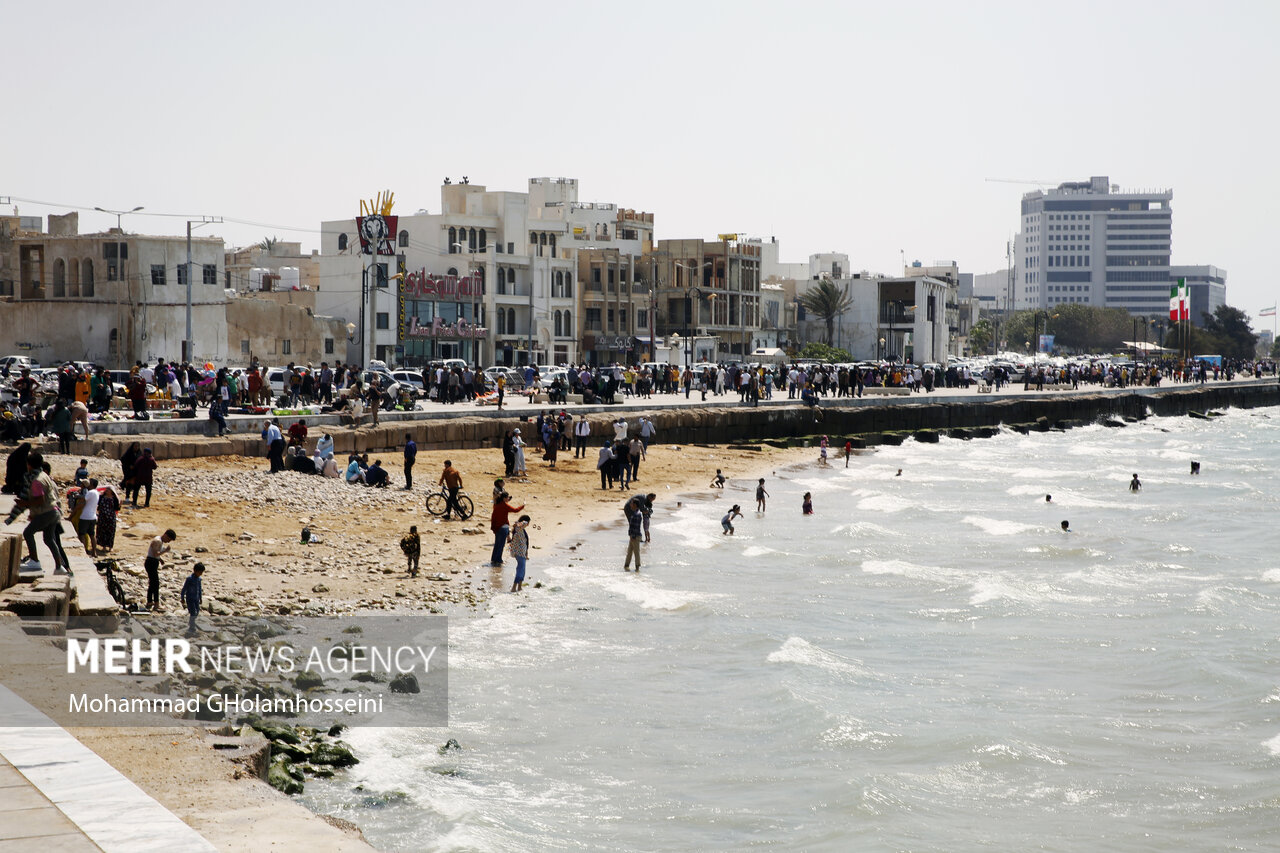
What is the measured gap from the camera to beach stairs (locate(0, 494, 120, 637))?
11250 mm

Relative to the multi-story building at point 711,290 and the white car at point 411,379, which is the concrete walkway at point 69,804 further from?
the multi-story building at point 711,290

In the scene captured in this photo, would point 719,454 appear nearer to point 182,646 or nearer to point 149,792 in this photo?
point 182,646

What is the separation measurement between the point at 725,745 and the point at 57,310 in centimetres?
4694

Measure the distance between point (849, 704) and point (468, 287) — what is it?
2099 inches

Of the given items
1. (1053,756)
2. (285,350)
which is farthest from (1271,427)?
(1053,756)

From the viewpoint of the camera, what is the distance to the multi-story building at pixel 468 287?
62812 mm

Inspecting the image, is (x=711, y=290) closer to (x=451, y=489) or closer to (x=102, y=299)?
(x=102, y=299)

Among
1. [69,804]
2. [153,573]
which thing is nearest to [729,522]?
[153,573]

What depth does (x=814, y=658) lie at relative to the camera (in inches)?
661

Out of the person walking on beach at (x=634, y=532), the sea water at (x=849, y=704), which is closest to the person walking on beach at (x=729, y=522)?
the sea water at (x=849, y=704)

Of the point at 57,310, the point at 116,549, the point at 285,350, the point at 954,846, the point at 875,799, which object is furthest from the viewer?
the point at 285,350

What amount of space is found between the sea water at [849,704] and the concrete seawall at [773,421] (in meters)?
8.56

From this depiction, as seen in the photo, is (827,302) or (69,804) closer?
(69,804)

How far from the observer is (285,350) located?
2296 inches
